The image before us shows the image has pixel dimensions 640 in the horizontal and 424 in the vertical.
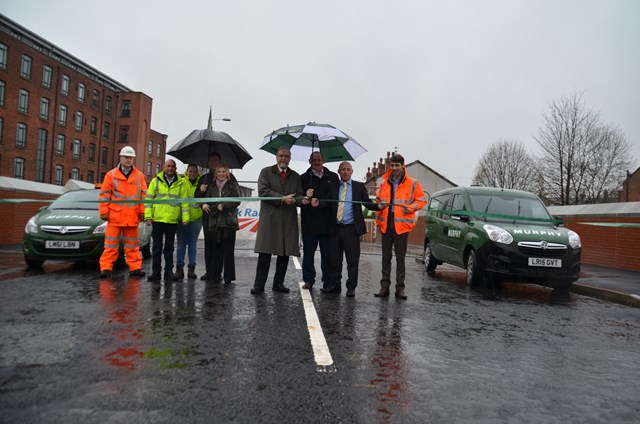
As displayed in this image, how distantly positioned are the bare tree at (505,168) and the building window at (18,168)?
46.4 meters

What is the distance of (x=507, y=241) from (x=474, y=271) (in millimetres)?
808

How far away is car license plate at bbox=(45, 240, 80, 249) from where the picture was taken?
27.8 feet

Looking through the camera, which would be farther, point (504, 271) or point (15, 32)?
point (15, 32)

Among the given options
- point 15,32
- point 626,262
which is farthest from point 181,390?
point 15,32

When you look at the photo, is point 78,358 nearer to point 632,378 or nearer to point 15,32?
point 632,378

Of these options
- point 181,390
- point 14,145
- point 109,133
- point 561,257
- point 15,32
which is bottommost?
point 181,390

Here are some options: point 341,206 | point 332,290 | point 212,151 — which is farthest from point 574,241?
point 212,151

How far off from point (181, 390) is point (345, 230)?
4.21 metres

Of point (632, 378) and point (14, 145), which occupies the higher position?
point (14, 145)

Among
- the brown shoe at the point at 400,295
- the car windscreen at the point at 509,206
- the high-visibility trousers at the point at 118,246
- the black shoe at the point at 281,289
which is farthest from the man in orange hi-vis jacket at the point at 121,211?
the car windscreen at the point at 509,206

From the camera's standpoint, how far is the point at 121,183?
25.8 ft

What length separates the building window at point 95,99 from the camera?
56019 millimetres

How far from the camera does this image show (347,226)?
23.1 feet

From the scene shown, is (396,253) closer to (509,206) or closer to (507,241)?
(507,241)
